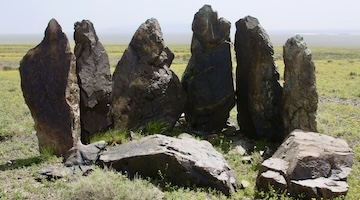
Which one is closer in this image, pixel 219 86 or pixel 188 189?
pixel 188 189

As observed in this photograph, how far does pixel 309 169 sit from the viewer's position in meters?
9.28

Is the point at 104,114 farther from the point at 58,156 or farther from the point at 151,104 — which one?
the point at 58,156

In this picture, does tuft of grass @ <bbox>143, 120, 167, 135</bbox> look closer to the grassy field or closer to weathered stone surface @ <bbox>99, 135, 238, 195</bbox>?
the grassy field

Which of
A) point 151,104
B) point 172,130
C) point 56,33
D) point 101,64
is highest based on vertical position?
point 56,33

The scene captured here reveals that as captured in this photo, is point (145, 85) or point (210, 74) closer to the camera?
point (145, 85)

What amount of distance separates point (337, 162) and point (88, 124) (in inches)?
301

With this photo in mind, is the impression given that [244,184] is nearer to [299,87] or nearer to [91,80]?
[299,87]

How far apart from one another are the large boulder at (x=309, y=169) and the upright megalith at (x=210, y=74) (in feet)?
15.4

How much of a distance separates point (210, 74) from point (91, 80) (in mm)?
4426

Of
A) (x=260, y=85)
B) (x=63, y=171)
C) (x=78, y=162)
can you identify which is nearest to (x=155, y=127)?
(x=260, y=85)

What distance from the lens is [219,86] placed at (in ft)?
48.0

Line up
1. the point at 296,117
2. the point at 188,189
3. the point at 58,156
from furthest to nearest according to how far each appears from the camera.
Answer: the point at 296,117
the point at 58,156
the point at 188,189

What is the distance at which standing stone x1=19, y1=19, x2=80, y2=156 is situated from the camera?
10820mm

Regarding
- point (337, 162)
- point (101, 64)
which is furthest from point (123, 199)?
point (101, 64)
